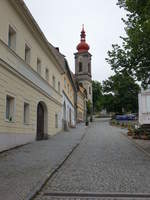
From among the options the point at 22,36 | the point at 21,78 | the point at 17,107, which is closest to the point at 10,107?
the point at 17,107

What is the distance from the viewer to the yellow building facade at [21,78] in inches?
499

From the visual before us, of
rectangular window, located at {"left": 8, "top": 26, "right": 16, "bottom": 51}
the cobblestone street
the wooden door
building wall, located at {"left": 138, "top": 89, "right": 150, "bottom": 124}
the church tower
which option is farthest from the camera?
the church tower

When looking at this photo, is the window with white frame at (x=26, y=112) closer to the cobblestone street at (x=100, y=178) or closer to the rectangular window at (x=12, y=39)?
the rectangular window at (x=12, y=39)

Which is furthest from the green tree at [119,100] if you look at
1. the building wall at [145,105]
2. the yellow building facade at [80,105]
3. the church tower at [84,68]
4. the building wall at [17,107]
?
the building wall at [17,107]

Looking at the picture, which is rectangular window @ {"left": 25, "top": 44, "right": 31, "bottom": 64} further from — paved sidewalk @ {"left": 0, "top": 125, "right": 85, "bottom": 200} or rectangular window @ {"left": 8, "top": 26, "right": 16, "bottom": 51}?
paved sidewalk @ {"left": 0, "top": 125, "right": 85, "bottom": 200}

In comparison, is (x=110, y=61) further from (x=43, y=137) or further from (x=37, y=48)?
(x=43, y=137)

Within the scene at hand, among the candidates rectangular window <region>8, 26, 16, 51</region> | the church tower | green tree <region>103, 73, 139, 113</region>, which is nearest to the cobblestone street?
rectangular window <region>8, 26, 16, 51</region>

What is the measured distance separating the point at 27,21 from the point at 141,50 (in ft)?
22.8

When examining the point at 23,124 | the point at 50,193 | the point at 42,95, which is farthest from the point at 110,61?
the point at 50,193

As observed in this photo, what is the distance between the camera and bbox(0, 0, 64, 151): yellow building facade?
12.7 meters

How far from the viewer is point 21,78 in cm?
1491

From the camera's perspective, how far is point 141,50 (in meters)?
12.8

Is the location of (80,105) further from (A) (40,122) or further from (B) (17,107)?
(B) (17,107)

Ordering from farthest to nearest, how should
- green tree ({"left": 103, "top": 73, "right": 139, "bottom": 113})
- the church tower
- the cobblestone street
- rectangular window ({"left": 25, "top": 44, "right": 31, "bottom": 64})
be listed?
the church tower → green tree ({"left": 103, "top": 73, "right": 139, "bottom": 113}) → rectangular window ({"left": 25, "top": 44, "right": 31, "bottom": 64}) → the cobblestone street
